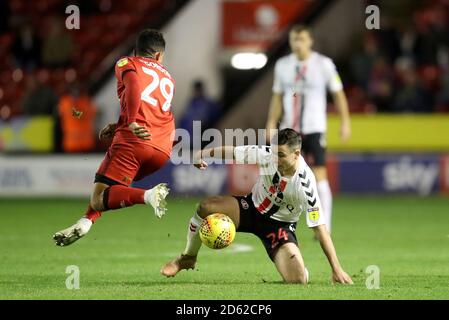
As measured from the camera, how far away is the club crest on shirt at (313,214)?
8.05 meters

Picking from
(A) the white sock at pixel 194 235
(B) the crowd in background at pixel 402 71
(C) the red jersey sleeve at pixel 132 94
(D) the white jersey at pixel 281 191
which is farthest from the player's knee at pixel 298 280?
(B) the crowd in background at pixel 402 71

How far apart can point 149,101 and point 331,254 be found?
1.87 m

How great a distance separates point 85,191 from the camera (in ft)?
58.0

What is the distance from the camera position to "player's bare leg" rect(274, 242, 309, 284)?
26.8 ft

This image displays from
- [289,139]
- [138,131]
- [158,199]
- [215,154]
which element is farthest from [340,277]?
[138,131]

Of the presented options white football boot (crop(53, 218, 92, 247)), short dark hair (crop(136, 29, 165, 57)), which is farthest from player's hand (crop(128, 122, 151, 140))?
white football boot (crop(53, 218, 92, 247))

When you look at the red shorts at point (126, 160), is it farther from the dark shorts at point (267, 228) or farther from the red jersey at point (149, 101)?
the dark shorts at point (267, 228)

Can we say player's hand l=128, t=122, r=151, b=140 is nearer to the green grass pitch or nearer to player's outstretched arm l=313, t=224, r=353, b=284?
the green grass pitch

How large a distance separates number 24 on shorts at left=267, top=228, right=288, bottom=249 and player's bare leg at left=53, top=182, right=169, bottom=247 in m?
0.98

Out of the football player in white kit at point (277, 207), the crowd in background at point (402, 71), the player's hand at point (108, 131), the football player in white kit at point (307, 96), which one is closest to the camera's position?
the football player in white kit at point (277, 207)

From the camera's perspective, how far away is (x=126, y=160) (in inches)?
331

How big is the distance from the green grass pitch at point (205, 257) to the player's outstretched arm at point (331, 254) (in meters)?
0.08

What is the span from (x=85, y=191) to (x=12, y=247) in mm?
6691
